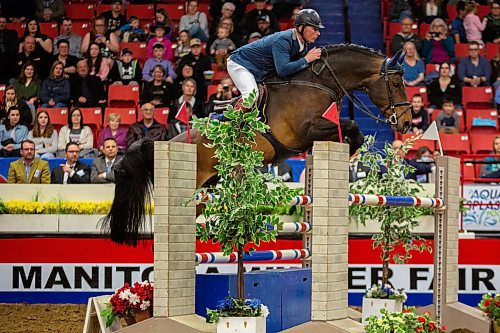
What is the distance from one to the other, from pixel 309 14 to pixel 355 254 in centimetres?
311

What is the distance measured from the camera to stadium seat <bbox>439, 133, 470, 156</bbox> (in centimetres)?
1171

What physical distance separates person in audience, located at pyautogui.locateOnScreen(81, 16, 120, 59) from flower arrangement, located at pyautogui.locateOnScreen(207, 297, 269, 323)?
8.07 m

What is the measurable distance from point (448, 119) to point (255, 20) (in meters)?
3.00

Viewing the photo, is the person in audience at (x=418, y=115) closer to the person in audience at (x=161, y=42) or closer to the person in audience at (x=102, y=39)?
the person in audience at (x=161, y=42)

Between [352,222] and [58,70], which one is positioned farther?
[58,70]

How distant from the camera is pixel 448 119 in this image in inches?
475

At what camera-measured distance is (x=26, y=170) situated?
1015 centimetres

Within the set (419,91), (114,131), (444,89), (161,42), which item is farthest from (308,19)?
(161,42)

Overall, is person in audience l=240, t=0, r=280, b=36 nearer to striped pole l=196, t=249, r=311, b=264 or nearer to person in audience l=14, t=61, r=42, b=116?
person in audience l=14, t=61, r=42, b=116

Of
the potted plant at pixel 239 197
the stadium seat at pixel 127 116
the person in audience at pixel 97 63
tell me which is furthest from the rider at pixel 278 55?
the person in audience at pixel 97 63

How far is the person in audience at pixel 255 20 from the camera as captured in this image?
13508 mm

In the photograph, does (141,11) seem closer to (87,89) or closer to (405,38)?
(87,89)

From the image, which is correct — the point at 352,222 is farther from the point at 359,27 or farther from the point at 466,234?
the point at 359,27

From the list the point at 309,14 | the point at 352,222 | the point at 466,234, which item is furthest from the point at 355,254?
the point at 309,14
